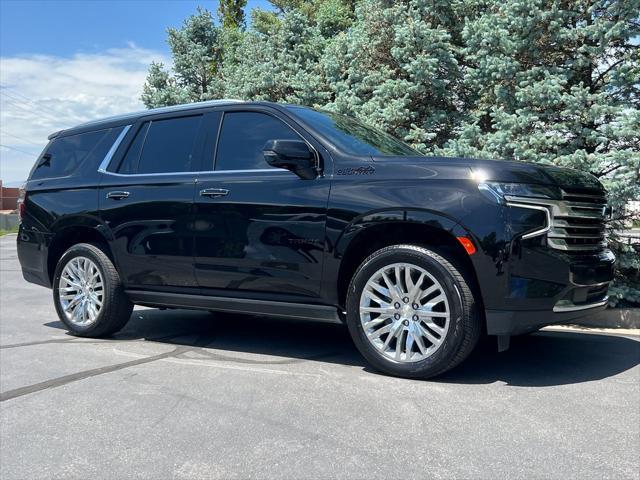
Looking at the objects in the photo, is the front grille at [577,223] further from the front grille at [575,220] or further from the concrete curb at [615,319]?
the concrete curb at [615,319]

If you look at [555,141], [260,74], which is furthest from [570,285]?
[260,74]

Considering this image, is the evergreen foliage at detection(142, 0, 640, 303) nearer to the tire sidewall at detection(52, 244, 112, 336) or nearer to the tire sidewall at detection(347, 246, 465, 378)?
the tire sidewall at detection(347, 246, 465, 378)

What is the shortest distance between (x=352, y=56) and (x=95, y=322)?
6.20 meters

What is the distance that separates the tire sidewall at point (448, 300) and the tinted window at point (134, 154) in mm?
2547

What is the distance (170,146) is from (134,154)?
0.46m

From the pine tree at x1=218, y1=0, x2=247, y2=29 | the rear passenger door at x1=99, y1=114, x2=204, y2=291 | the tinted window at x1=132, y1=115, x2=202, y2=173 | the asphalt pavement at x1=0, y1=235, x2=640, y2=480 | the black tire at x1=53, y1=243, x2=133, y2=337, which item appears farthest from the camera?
the pine tree at x1=218, y1=0, x2=247, y2=29

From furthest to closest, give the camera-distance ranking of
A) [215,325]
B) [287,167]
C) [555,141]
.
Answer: [555,141] < [215,325] < [287,167]

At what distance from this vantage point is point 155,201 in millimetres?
5613

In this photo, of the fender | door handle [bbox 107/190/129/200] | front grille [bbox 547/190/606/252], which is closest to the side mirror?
the fender

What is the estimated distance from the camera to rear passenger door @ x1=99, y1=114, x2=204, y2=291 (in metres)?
5.46

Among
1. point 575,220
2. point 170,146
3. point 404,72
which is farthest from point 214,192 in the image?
point 404,72

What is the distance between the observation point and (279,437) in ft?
11.3

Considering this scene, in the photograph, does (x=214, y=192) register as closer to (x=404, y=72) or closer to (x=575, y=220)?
(x=575, y=220)

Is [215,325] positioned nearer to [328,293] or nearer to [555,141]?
[328,293]
